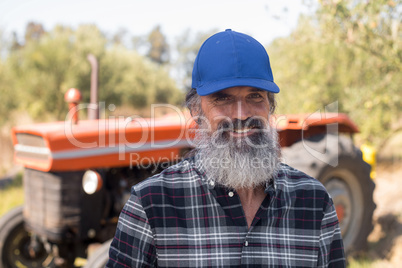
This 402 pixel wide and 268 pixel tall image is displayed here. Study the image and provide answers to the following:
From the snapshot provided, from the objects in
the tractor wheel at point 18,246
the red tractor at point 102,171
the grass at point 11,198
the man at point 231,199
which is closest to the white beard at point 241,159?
the man at point 231,199

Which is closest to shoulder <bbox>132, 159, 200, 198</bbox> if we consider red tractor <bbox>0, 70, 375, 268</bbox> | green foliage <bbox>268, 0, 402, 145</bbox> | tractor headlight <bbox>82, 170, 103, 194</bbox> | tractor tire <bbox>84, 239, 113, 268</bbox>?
tractor tire <bbox>84, 239, 113, 268</bbox>

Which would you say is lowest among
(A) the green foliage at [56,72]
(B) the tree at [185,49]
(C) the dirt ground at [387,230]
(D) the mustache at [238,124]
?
(C) the dirt ground at [387,230]

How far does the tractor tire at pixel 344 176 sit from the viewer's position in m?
3.18

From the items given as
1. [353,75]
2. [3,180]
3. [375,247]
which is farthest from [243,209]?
[3,180]

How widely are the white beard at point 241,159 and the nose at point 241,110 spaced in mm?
84

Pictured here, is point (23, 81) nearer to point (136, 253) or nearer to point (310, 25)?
point (310, 25)

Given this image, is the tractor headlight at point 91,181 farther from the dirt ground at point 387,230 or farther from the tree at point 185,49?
the tree at point 185,49

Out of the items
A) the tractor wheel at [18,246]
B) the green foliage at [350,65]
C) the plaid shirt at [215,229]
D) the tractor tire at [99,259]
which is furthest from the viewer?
the green foliage at [350,65]

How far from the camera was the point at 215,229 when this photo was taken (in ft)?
4.41

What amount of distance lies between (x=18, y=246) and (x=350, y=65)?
21.9 ft

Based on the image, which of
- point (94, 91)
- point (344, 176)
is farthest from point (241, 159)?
point (94, 91)

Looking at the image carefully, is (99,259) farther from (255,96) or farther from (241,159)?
(255,96)

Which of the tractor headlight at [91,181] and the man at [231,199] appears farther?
the tractor headlight at [91,181]

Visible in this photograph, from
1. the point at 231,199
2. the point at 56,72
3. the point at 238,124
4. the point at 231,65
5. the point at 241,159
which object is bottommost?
the point at 231,199
